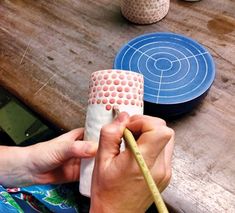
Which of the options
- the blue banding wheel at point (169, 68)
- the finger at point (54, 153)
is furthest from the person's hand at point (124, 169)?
the blue banding wheel at point (169, 68)

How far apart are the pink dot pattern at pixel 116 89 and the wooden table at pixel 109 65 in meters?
0.18

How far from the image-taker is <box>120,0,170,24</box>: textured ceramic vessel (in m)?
0.95

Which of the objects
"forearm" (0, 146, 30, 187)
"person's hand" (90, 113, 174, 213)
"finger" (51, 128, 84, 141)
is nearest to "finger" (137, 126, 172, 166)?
"person's hand" (90, 113, 174, 213)

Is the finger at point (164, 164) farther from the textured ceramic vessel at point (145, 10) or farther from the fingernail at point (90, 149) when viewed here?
the textured ceramic vessel at point (145, 10)

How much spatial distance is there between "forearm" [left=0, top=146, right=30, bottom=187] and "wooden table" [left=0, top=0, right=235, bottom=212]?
0.37 ft

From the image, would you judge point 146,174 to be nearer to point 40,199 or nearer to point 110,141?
point 110,141

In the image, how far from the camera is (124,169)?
466 mm

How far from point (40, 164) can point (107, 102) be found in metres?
0.23

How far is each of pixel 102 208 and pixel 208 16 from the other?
728mm

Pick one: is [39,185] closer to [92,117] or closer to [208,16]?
[92,117]

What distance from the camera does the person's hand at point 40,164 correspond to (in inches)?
27.5

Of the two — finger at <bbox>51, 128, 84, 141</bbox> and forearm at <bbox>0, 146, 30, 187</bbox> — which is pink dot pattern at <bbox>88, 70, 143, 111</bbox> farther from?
forearm at <bbox>0, 146, 30, 187</bbox>

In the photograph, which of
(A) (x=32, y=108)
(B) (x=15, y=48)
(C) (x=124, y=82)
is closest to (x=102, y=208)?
Result: (C) (x=124, y=82)

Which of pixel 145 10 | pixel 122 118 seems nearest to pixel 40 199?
pixel 122 118
